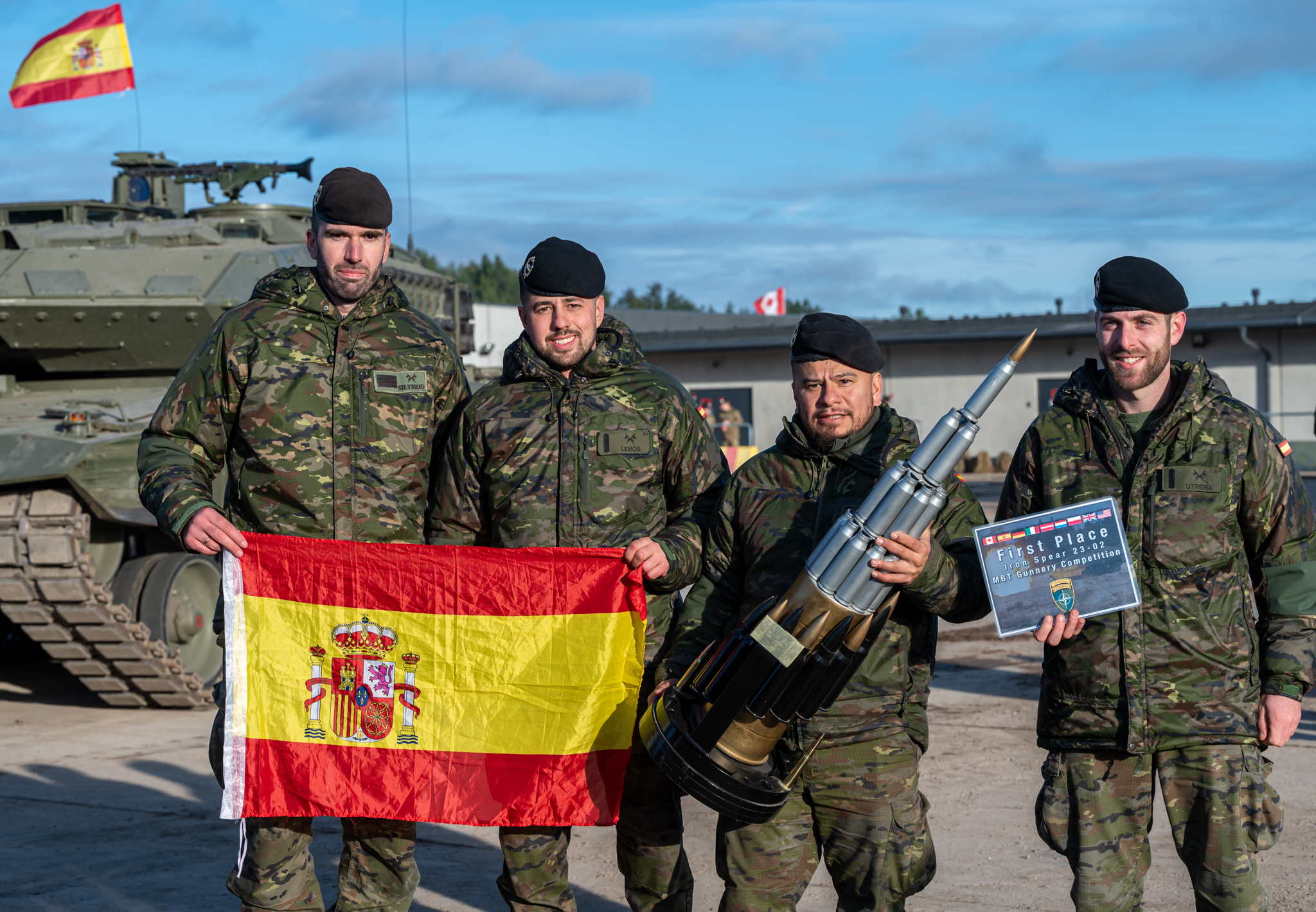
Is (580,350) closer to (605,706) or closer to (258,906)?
(605,706)

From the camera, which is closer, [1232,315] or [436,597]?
[436,597]

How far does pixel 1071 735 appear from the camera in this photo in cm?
383

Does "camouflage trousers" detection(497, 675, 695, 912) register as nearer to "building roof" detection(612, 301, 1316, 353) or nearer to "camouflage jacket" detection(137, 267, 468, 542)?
"camouflage jacket" detection(137, 267, 468, 542)

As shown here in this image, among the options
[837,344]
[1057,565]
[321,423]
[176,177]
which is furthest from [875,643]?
[176,177]

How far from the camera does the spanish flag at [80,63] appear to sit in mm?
16109

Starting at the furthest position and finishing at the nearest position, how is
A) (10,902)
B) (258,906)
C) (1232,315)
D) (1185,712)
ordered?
(1232,315) → (10,902) → (258,906) → (1185,712)

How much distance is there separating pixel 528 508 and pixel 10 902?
2687 millimetres

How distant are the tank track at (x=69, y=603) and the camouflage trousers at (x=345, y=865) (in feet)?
15.1

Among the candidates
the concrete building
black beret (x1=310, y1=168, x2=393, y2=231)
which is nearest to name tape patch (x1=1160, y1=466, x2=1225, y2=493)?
black beret (x1=310, y1=168, x2=393, y2=231)

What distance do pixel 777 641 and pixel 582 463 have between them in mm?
1037

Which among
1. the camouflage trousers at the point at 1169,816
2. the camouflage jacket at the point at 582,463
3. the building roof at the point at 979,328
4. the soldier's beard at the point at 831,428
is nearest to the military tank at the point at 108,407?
the camouflage jacket at the point at 582,463

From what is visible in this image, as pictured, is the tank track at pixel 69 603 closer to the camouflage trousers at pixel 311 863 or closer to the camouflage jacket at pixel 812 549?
the camouflage trousers at pixel 311 863

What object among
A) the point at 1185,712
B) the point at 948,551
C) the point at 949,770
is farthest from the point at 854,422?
the point at 949,770

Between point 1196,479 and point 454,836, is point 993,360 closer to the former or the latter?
point 454,836
